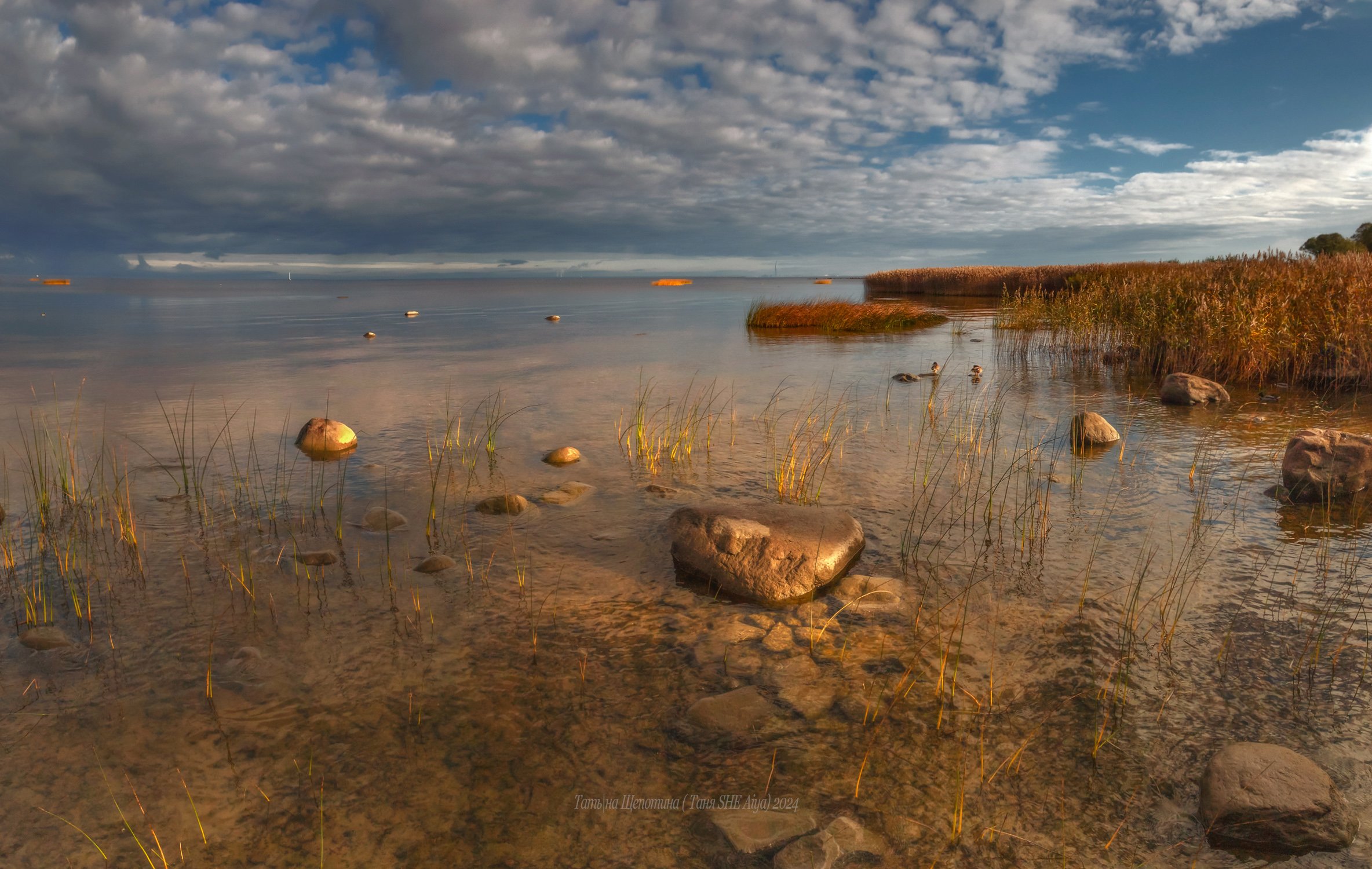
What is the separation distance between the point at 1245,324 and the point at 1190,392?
3139mm

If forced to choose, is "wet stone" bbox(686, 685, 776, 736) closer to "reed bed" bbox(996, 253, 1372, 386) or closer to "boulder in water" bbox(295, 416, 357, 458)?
"boulder in water" bbox(295, 416, 357, 458)

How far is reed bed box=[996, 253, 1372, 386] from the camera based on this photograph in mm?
13719

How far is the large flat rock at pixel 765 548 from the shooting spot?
18.1 feet

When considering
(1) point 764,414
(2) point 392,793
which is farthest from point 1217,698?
(1) point 764,414

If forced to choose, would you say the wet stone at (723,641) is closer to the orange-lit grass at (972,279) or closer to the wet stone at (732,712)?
the wet stone at (732,712)

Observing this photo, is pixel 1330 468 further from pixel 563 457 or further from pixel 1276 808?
pixel 563 457

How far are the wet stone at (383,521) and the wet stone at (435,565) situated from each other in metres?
0.94

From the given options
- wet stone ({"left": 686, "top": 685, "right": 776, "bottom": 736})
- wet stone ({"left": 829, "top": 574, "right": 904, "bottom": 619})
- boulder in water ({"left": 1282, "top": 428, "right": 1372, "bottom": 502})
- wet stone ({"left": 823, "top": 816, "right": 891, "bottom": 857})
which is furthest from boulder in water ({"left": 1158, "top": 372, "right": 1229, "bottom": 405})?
wet stone ({"left": 823, "top": 816, "right": 891, "bottom": 857})

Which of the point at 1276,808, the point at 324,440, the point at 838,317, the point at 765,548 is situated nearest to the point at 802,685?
the point at 765,548

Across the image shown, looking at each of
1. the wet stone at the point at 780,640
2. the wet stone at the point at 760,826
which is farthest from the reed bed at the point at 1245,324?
the wet stone at the point at 760,826

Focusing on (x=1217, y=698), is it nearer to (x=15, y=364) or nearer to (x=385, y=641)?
(x=385, y=641)

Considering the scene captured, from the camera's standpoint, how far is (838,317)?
95.1ft

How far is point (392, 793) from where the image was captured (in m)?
3.47

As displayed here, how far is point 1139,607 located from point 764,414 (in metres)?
7.71
